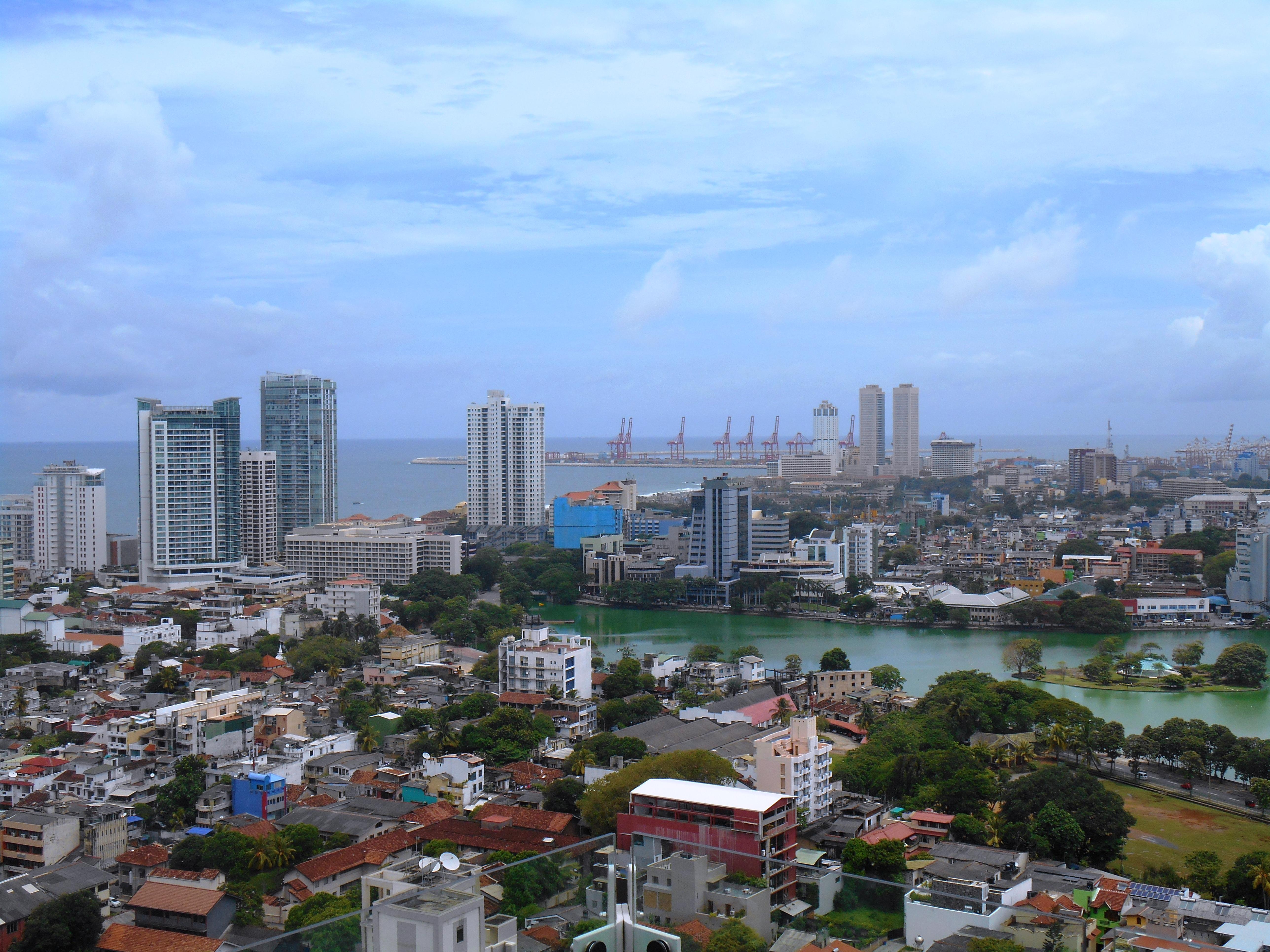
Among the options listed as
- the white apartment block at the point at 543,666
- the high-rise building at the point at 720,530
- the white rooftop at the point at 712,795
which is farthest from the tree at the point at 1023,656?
the white rooftop at the point at 712,795

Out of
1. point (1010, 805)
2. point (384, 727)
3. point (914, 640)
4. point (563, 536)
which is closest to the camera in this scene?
point (1010, 805)

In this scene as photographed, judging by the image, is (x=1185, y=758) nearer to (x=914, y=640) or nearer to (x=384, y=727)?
(x=384, y=727)

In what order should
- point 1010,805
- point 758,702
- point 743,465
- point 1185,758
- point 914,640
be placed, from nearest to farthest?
point 1010,805
point 1185,758
point 758,702
point 914,640
point 743,465

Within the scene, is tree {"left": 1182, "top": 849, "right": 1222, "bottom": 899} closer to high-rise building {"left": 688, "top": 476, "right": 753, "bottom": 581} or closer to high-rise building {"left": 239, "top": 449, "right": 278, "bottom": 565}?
high-rise building {"left": 688, "top": 476, "right": 753, "bottom": 581}

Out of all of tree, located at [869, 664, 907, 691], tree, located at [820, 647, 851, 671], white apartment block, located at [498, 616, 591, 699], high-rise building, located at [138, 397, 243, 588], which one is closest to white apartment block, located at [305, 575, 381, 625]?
high-rise building, located at [138, 397, 243, 588]

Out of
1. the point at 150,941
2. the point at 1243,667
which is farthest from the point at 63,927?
the point at 1243,667

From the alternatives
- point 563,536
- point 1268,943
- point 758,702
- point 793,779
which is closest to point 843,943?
point 1268,943
